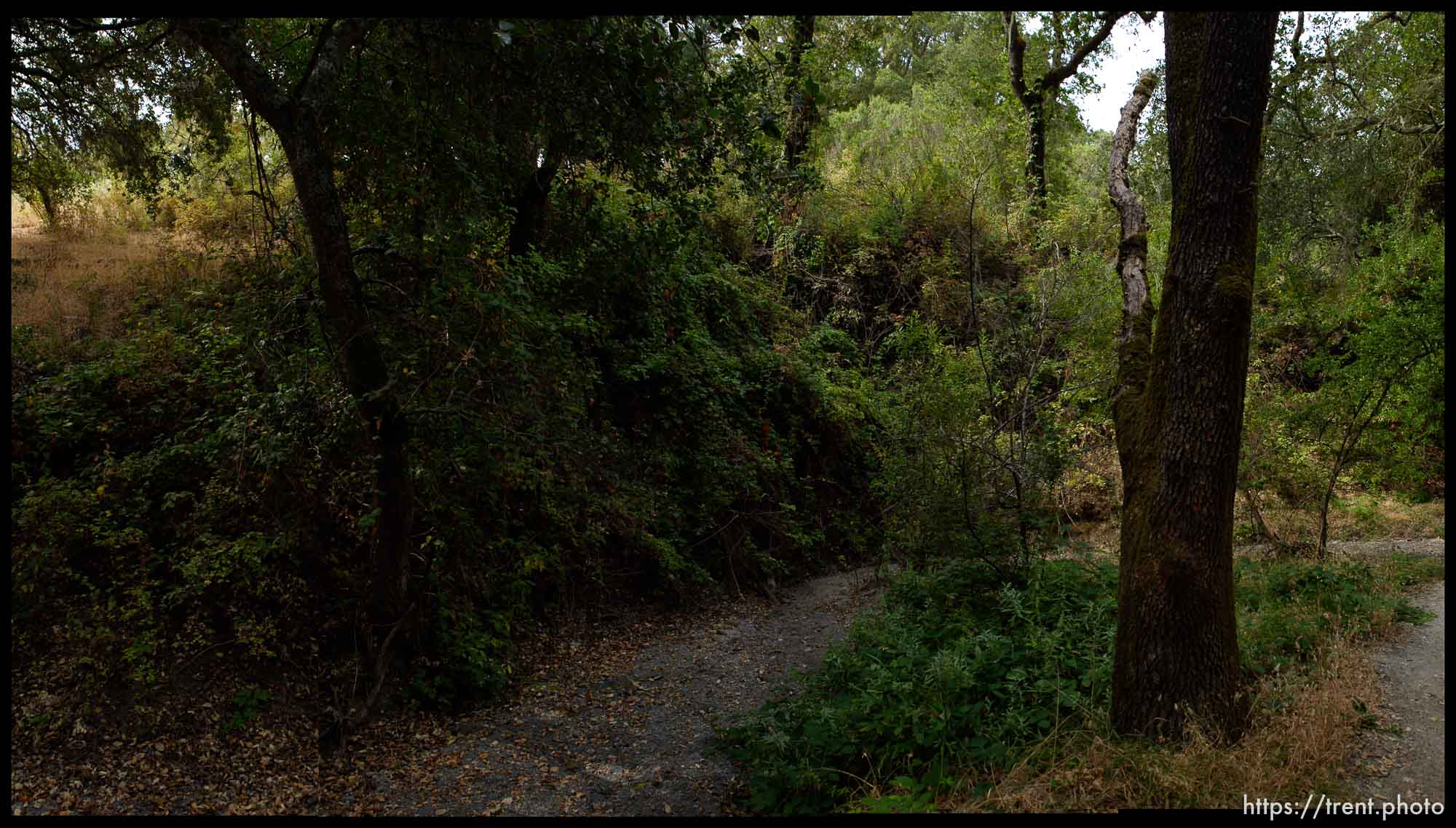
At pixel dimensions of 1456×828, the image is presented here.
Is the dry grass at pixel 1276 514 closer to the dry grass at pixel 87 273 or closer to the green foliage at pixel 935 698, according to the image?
the green foliage at pixel 935 698

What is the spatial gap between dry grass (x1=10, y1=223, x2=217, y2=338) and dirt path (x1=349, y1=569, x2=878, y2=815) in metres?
5.74

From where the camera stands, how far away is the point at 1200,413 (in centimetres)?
434

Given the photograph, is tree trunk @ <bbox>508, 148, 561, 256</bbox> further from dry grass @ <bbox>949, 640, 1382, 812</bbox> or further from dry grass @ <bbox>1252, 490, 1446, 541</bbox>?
dry grass @ <bbox>1252, 490, 1446, 541</bbox>

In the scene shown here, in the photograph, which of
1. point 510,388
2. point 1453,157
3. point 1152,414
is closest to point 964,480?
point 1152,414

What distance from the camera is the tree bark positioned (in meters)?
5.06

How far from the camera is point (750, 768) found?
5.58 meters

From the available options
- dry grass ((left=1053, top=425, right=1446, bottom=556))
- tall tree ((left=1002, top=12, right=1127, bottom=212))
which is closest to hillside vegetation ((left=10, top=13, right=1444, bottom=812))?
dry grass ((left=1053, top=425, right=1446, bottom=556))

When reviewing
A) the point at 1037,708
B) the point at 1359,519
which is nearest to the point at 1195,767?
the point at 1037,708

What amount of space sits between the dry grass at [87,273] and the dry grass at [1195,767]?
907 cm

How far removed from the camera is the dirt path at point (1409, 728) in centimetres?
387

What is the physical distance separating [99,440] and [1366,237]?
19631 millimetres

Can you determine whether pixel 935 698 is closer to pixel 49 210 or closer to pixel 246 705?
pixel 246 705

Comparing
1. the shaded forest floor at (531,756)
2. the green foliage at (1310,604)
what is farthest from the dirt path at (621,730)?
the green foliage at (1310,604)

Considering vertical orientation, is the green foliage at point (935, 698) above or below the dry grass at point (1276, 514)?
above
